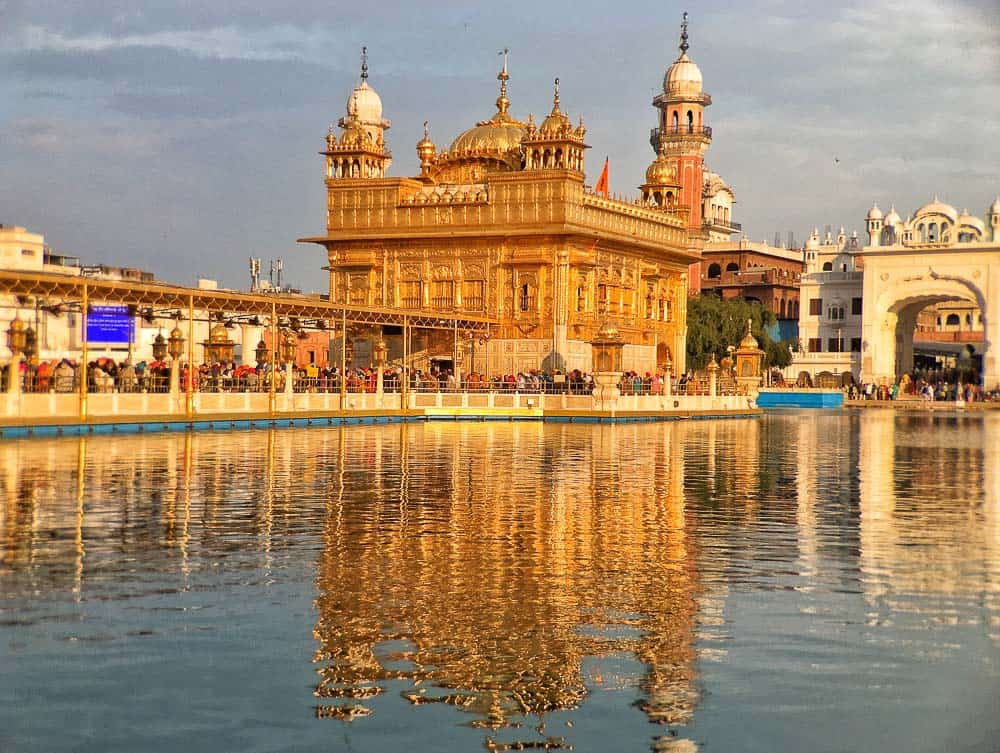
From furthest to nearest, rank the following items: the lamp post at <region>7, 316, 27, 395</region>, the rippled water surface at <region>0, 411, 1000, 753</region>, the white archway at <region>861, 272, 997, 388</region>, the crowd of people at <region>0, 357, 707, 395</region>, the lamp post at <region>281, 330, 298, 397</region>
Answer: the white archway at <region>861, 272, 997, 388</region> → the lamp post at <region>281, 330, 298, 397</region> → the crowd of people at <region>0, 357, 707, 395</region> → the lamp post at <region>7, 316, 27, 395</region> → the rippled water surface at <region>0, 411, 1000, 753</region>

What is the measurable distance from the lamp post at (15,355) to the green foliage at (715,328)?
50.2 metres

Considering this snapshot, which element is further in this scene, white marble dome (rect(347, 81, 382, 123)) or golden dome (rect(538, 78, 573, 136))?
white marble dome (rect(347, 81, 382, 123))

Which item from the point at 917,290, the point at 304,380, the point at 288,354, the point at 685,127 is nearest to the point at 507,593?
the point at 288,354

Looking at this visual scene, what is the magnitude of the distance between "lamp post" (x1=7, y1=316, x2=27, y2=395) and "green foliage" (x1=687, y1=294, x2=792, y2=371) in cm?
5021

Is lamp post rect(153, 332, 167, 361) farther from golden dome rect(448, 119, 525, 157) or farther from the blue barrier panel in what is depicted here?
the blue barrier panel

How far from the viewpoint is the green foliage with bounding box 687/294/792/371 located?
7606 cm

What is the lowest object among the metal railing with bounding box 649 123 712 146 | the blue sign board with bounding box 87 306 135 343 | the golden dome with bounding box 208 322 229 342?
the golden dome with bounding box 208 322 229 342

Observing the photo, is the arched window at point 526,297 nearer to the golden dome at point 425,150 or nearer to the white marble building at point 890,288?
the golden dome at point 425,150

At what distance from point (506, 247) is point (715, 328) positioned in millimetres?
28274

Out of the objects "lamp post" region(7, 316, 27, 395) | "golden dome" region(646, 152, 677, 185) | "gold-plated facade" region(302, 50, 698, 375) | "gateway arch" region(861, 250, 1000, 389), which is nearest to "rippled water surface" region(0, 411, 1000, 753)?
"lamp post" region(7, 316, 27, 395)

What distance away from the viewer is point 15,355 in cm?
2964

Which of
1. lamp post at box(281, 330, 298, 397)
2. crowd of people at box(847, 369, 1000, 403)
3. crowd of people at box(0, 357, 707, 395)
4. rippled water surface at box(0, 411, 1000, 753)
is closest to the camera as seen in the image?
rippled water surface at box(0, 411, 1000, 753)

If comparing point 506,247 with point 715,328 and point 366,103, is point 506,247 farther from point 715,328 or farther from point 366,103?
point 366,103

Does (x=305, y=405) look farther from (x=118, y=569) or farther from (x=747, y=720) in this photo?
(x=747, y=720)
